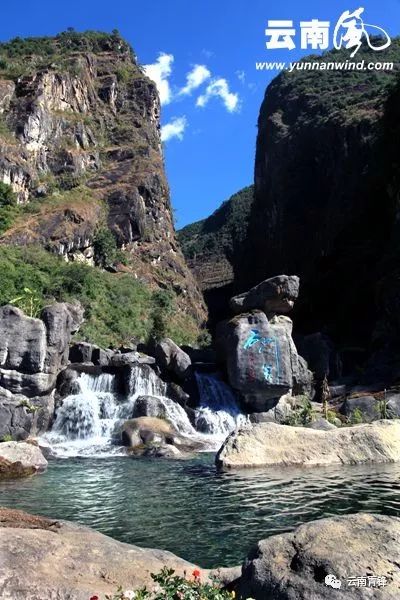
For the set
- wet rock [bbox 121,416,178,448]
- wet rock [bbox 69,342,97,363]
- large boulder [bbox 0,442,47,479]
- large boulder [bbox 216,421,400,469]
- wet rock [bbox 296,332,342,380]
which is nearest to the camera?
large boulder [bbox 216,421,400,469]

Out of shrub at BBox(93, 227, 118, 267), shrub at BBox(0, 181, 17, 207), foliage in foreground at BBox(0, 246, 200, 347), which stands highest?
shrub at BBox(0, 181, 17, 207)

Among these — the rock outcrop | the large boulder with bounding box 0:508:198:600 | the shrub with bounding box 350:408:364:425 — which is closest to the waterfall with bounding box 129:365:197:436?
the rock outcrop

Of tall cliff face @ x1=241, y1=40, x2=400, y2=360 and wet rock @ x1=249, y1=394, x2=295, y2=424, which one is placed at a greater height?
tall cliff face @ x1=241, y1=40, x2=400, y2=360

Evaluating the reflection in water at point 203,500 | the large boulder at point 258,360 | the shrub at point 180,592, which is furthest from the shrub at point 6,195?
the shrub at point 180,592

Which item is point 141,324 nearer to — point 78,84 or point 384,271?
point 384,271

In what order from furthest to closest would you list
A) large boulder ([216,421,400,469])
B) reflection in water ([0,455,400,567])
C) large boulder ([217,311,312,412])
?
1. large boulder ([217,311,312,412])
2. large boulder ([216,421,400,469])
3. reflection in water ([0,455,400,567])

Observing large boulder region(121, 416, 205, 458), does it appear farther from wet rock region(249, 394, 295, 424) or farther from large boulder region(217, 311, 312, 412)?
large boulder region(217, 311, 312, 412)

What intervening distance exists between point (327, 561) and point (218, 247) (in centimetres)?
11827

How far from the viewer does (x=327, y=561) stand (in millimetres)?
5293

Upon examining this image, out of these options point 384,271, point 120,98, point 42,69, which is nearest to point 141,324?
point 384,271

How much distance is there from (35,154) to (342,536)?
6671 cm

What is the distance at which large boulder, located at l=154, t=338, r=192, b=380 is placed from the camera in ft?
103

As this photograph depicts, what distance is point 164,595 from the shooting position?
4.90 metres

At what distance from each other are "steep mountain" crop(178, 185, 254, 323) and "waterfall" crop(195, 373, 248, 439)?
5710cm
